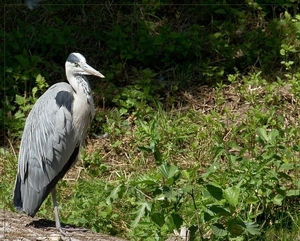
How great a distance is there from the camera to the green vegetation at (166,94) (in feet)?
18.6

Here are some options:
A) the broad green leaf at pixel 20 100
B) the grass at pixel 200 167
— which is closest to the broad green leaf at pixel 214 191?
the grass at pixel 200 167

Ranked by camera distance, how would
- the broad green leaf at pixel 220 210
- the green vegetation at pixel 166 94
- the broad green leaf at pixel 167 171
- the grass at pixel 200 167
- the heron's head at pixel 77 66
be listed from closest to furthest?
the broad green leaf at pixel 167 171, the broad green leaf at pixel 220 210, the grass at pixel 200 167, the heron's head at pixel 77 66, the green vegetation at pixel 166 94

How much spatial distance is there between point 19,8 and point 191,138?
267 centimetres

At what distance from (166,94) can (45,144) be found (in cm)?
213

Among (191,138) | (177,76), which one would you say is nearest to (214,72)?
(177,76)

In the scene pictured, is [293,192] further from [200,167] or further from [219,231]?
[200,167]

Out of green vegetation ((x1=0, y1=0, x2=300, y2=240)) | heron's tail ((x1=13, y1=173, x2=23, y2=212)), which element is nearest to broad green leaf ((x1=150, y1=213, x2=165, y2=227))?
green vegetation ((x1=0, y1=0, x2=300, y2=240))

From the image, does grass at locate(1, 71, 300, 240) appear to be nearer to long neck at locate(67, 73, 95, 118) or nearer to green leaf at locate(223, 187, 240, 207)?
green leaf at locate(223, 187, 240, 207)

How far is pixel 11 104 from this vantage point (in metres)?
7.09

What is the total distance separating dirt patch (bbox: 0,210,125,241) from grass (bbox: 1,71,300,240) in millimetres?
269

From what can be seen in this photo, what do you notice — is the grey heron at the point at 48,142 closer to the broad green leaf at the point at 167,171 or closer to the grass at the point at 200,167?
the grass at the point at 200,167

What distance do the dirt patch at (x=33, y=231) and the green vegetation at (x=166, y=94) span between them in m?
0.43

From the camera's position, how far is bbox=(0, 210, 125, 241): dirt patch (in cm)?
477

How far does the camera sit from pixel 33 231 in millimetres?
4859
